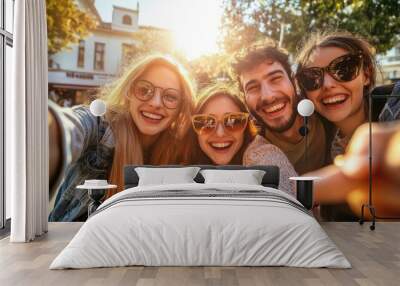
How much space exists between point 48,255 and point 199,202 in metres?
1.46

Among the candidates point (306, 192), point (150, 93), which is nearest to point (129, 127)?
point (150, 93)

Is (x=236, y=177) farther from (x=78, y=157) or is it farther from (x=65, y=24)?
(x=65, y=24)

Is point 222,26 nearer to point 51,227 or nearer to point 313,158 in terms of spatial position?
point 313,158

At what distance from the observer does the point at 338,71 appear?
6.89m

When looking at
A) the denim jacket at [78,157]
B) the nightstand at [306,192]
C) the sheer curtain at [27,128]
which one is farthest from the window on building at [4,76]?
the nightstand at [306,192]

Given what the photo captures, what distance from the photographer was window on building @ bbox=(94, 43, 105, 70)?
6980 mm

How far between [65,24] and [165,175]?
2419 millimetres

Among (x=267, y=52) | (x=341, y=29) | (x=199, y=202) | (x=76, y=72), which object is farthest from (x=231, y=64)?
(x=199, y=202)

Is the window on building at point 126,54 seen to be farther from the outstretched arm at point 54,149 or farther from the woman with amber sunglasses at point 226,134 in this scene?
the outstretched arm at point 54,149

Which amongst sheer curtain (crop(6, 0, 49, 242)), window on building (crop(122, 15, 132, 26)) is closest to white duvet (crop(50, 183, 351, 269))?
sheer curtain (crop(6, 0, 49, 242))

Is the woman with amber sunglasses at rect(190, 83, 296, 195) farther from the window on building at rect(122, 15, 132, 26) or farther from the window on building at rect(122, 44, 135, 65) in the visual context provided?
the window on building at rect(122, 15, 132, 26)

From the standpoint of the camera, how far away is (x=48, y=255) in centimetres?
470

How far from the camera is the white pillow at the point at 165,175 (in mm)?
6305

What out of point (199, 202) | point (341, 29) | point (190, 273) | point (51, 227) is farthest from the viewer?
point (341, 29)
